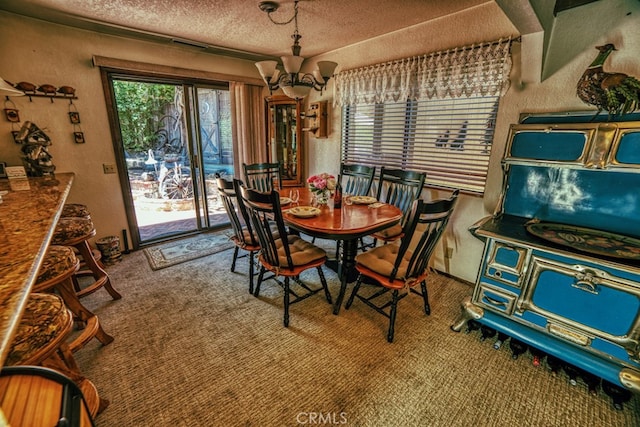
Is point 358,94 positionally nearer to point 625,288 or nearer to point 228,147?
point 228,147

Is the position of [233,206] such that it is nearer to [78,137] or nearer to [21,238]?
[21,238]

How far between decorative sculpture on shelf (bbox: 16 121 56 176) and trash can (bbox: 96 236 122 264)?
0.88m

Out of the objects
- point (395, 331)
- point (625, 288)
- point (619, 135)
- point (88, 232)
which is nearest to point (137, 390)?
point (88, 232)

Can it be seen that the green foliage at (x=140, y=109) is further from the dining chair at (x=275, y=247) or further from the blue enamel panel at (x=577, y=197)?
the blue enamel panel at (x=577, y=197)

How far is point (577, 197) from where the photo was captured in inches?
76.8

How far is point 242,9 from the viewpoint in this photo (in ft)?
7.73

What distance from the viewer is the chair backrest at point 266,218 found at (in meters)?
1.89

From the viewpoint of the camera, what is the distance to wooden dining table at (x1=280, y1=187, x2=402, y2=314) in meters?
2.01

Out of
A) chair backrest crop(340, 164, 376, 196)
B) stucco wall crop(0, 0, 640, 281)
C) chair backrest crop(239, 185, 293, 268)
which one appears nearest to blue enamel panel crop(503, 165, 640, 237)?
stucco wall crop(0, 0, 640, 281)

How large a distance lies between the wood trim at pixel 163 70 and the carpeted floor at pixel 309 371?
2.45m

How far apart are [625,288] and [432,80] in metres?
2.19

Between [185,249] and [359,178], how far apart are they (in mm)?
2425

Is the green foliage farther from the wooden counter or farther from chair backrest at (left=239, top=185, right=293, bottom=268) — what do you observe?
chair backrest at (left=239, top=185, right=293, bottom=268)

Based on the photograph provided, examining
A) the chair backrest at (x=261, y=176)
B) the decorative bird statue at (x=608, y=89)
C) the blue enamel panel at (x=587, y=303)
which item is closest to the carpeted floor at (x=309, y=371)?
the blue enamel panel at (x=587, y=303)
